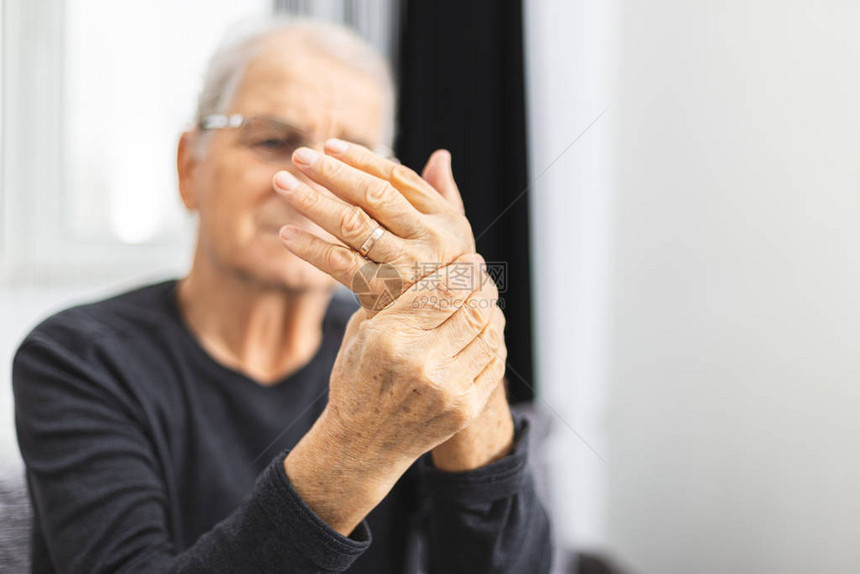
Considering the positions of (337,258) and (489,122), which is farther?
(489,122)

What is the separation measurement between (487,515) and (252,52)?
56 centimetres

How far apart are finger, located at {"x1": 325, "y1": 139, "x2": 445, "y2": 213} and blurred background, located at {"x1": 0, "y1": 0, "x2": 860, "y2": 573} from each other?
16.5 inches

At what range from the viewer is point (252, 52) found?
0.69m

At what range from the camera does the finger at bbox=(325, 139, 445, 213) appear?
0.44m

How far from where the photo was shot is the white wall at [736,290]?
31.5 inches

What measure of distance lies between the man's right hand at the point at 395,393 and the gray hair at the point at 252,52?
38cm

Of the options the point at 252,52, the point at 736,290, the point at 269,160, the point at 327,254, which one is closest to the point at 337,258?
the point at 327,254

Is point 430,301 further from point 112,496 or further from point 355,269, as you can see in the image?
point 112,496

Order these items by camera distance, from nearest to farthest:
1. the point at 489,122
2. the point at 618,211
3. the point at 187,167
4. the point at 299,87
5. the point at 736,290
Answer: the point at 299,87, the point at 187,167, the point at 736,290, the point at 489,122, the point at 618,211

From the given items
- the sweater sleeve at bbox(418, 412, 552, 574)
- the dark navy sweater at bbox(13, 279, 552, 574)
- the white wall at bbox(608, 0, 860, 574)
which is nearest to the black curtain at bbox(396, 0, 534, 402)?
the white wall at bbox(608, 0, 860, 574)

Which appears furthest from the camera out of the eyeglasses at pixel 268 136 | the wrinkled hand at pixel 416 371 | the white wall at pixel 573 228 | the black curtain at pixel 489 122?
the white wall at pixel 573 228

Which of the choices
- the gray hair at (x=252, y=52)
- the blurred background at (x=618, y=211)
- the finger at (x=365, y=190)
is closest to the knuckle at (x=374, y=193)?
the finger at (x=365, y=190)

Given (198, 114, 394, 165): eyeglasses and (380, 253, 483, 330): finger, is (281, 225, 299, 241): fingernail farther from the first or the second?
(198, 114, 394, 165): eyeglasses

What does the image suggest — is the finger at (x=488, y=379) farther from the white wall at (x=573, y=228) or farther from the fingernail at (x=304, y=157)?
the white wall at (x=573, y=228)
